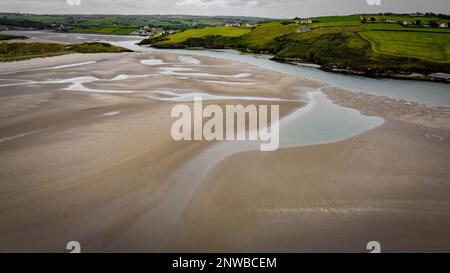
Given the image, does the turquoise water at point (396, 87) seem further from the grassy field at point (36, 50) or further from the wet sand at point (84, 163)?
the grassy field at point (36, 50)

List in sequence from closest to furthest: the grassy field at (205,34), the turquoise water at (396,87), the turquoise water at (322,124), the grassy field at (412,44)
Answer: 1. the turquoise water at (322,124)
2. the turquoise water at (396,87)
3. the grassy field at (412,44)
4. the grassy field at (205,34)

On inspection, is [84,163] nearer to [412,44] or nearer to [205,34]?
[412,44]

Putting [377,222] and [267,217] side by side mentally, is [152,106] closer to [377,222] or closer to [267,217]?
[267,217]

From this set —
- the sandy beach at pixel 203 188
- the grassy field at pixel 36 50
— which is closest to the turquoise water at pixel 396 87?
the sandy beach at pixel 203 188

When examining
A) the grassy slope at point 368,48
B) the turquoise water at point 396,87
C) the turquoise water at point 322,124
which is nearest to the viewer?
the turquoise water at point 322,124

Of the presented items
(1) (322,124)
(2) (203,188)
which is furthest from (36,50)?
(2) (203,188)

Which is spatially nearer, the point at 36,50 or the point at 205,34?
the point at 36,50

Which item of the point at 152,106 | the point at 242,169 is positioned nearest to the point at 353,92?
the point at 152,106
